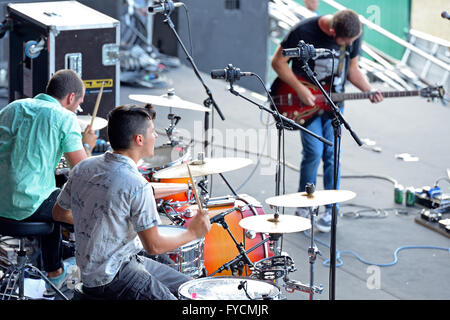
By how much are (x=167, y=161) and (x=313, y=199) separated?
152cm

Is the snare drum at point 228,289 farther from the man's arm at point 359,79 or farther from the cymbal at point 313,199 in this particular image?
the man's arm at point 359,79

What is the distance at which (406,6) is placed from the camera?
31.5 ft

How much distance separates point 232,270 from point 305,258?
962 millimetres

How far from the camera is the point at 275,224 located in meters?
3.48

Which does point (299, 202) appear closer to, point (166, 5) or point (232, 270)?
point (232, 270)

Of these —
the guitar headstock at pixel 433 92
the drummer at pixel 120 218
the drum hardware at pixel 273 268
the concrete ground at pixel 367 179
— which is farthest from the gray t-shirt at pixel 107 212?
the guitar headstock at pixel 433 92

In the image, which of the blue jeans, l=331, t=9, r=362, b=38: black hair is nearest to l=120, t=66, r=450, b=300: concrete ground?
the blue jeans

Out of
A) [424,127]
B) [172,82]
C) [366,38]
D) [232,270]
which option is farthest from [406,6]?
[232,270]

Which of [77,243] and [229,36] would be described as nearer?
[77,243]

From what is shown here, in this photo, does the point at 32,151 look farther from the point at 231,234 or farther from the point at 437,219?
the point at 437,219

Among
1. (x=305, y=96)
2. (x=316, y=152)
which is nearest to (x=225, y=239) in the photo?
(x=316, y=152)

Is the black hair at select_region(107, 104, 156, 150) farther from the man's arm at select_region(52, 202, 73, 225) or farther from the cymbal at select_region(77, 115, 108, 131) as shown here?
the cymbal at select_region(77, 115, 108, 131)

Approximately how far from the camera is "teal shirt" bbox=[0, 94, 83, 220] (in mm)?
3707
